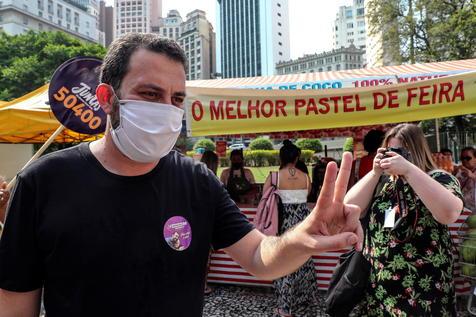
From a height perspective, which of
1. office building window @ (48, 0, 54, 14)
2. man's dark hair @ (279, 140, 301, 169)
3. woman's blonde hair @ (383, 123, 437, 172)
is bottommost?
woman's blonde hair @ (383, 123, 437, 172)

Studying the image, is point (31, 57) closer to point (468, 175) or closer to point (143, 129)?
point (468, 175)

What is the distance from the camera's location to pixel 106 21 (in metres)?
129

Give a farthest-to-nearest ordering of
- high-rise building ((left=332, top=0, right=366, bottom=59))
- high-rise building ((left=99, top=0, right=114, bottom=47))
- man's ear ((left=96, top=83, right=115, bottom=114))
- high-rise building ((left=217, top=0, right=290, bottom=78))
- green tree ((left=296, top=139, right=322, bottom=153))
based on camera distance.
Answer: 1. high-rise building ((left=332, top=0, right=366, bottom=59))
2. high-rise building ((left=99, top=0, right=114, bottom=47))
3. high-rise building ((left=217, top=0, right=290, bottom=78))
4. green tree ((left=296, top=139, right=322, bottom=153))
5. man's ear ((left=96, top=83, right=115, bottom=114))

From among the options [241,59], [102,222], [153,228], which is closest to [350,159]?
[153,228]

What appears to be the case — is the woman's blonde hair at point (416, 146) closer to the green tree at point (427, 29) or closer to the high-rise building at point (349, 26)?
the green tree at point (427, 29)

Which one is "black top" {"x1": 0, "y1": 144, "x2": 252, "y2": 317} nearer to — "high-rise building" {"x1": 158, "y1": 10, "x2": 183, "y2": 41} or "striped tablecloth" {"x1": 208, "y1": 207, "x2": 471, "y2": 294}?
"striped tablecloth" {"x1": 208, "y1": 207, "x2": 471, "y2": 294}

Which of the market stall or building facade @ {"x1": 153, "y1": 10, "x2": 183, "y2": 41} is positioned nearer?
the market stall

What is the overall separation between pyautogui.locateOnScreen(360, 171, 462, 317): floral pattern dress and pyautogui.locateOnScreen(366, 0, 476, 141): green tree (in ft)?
48.4

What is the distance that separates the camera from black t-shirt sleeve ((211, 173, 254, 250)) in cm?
150

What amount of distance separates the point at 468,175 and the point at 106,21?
141 m

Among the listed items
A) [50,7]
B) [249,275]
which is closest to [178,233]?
[249,275]

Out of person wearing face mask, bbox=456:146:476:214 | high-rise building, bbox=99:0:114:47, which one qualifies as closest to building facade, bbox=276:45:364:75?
high-rise building, bbox=99:0:114:47

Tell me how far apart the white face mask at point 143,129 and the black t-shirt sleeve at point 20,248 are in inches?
14.9

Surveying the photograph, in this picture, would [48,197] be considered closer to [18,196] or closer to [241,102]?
[18,196]
